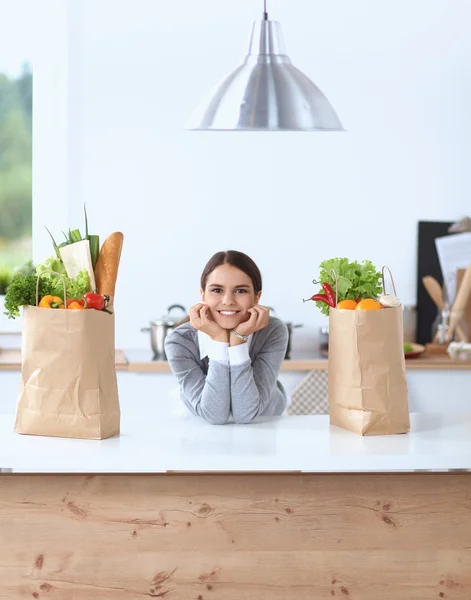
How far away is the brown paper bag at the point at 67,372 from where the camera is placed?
1878 mm

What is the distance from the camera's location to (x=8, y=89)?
4105 mm

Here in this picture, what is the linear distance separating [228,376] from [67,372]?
46cm

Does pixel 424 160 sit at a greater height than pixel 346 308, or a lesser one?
greater

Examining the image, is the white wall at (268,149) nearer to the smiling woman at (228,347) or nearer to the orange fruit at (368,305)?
the smiling woman at (228,347)

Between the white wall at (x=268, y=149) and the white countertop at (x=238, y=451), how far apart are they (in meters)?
2.06

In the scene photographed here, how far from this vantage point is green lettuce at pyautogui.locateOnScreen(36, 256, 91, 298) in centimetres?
195

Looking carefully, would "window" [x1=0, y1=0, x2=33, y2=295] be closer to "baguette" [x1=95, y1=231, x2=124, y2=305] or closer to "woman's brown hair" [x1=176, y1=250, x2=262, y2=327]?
"woman's brown hair" [x1=176, y1=250, x2=262, y2=327]

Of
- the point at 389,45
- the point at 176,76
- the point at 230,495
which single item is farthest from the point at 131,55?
the point at 230,495

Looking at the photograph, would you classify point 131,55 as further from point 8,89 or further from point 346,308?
point 346,308

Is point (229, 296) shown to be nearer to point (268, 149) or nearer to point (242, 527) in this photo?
point (242, 527)

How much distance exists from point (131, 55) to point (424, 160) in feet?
4.41

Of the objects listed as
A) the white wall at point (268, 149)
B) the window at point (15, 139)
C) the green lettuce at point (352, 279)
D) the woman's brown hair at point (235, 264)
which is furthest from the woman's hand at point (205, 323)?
the window at point (15, 139)

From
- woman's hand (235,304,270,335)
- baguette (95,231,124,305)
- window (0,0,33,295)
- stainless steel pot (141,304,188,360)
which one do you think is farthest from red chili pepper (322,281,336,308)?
window (0,0,33,295)

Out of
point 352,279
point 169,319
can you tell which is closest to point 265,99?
point 352,279
